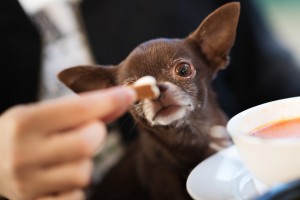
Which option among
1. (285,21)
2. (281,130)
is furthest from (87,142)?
(285,21)

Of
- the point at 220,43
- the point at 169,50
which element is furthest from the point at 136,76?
the point at 220,43

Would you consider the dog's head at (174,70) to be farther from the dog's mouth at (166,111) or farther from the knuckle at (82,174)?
the knuckle at (82,174)

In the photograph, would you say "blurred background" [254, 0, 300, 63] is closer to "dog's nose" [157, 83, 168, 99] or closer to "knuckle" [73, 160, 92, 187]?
"dog's nose" [157, 83, 168, 99]

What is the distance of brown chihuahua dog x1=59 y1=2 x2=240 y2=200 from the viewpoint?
1.79 ft

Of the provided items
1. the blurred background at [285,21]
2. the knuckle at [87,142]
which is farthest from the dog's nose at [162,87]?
the blurred background at [285,21]

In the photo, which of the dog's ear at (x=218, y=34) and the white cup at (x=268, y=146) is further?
the dog's ear at (x=218, y=34)

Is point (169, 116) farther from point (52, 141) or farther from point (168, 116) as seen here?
point (52, 141)

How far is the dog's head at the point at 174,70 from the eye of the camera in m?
0.54

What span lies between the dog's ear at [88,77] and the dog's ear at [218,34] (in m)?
0.12

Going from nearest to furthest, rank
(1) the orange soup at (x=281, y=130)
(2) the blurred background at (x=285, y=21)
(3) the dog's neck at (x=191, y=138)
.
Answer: (1) the orange soup at (x=281, y=130), (3) the dog's neck at (x=191, y=138), (2) the blurred background at (x=285, y=21)

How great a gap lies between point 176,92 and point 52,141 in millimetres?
188

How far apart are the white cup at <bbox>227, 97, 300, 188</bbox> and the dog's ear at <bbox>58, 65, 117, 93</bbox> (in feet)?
0.60

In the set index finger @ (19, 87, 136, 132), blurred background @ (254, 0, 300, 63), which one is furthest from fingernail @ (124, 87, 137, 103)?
blurred background @ (254, 0, 300, 63)

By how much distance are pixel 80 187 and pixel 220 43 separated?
0.31 meters
